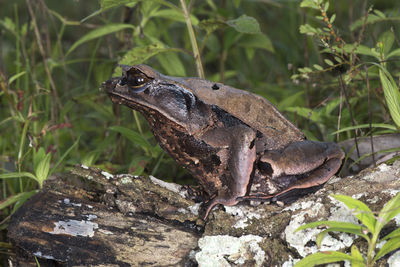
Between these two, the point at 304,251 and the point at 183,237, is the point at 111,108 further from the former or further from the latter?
the point at 304,251

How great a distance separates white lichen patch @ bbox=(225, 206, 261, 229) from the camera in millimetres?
3025

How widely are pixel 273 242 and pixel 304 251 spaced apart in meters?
0.20

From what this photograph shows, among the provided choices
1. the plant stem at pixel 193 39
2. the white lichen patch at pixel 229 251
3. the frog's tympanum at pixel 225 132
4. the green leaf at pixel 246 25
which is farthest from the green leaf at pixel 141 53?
the white lichen patch at pixel 229 251

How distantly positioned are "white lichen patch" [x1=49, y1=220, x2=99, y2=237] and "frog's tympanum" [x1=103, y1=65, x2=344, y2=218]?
795 mm

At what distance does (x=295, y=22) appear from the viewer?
275 inches

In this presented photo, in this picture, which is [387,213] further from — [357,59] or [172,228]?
[357,59]

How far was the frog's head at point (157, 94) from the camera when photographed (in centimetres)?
324

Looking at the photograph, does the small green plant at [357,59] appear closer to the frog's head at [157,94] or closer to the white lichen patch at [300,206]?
the white lichen patch at [300,206]

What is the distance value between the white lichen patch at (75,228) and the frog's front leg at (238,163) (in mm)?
785

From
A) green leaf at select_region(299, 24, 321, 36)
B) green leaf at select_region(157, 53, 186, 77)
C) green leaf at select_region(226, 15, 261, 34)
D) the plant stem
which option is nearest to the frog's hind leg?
green leaf at select_region(299, 24, 321, 36)

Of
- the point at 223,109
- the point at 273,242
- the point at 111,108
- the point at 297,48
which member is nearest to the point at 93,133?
the point at 111,108

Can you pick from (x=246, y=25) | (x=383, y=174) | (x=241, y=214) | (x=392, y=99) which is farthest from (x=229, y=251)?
(x=246, y=25)

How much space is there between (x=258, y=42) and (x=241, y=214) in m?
3.14

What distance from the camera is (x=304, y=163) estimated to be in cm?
320
